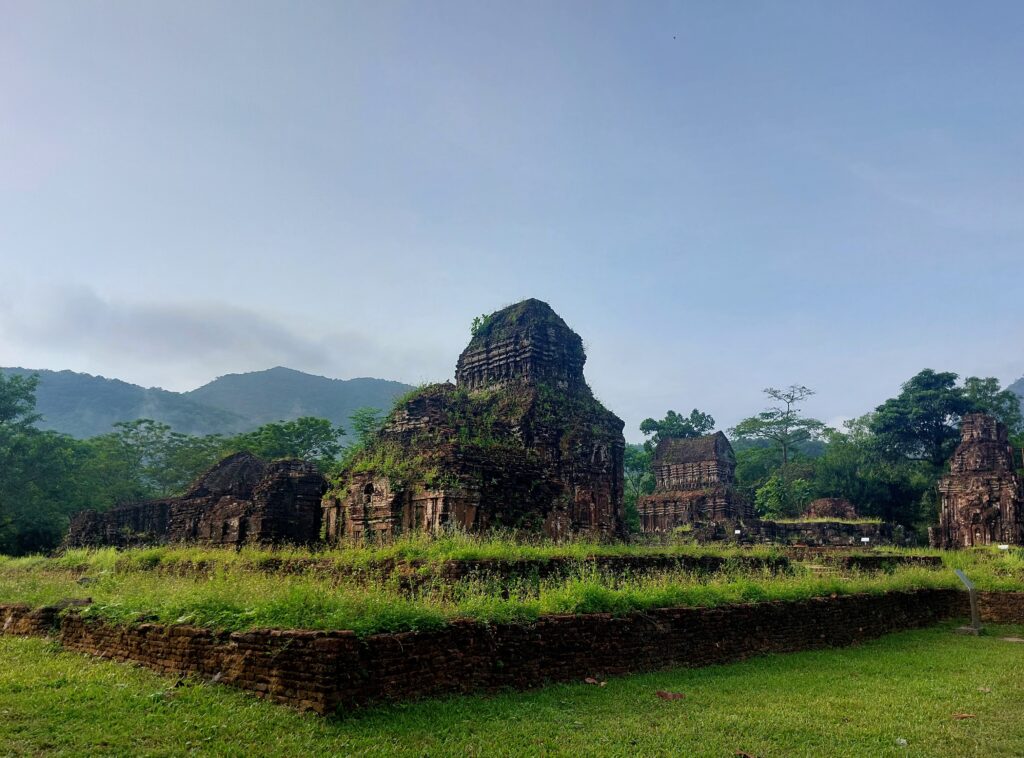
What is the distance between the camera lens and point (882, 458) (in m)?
49.4

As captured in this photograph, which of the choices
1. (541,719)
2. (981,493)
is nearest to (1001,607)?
(541,719)

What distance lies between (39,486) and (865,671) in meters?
41.9

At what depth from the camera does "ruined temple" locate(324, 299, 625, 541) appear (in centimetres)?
1627

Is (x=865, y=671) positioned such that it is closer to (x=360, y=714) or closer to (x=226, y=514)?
(x=360, y=714)

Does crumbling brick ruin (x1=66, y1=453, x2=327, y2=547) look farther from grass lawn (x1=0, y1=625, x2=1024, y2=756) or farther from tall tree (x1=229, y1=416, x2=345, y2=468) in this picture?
tall tree (x1=229, y1=416, x2=345, y2=468)

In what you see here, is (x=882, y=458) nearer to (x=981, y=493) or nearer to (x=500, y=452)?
(x=981, y=493)

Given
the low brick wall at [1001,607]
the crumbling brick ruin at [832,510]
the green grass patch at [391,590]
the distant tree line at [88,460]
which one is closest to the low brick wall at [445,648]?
the green grass patch at [391,590]

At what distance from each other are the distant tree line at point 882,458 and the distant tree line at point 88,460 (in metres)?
22.9

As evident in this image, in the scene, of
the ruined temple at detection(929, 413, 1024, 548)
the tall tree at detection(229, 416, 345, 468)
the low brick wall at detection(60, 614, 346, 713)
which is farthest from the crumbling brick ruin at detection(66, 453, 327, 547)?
the ruined temple at detection(929, 413, 1024, 548)

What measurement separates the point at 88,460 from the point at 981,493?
51080mm

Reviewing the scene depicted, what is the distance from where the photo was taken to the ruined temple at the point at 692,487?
38.2 meters

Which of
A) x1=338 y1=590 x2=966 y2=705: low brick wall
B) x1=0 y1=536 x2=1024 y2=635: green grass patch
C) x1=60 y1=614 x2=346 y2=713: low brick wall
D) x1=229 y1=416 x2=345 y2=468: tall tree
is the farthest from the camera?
x1=229 y1=416 x2=345 y2=468: tall tree

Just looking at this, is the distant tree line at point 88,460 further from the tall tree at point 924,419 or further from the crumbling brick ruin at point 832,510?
the tall tree at point 924,419

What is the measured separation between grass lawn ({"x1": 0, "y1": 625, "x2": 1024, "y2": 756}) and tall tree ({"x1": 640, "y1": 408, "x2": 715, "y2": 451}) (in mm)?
50623
